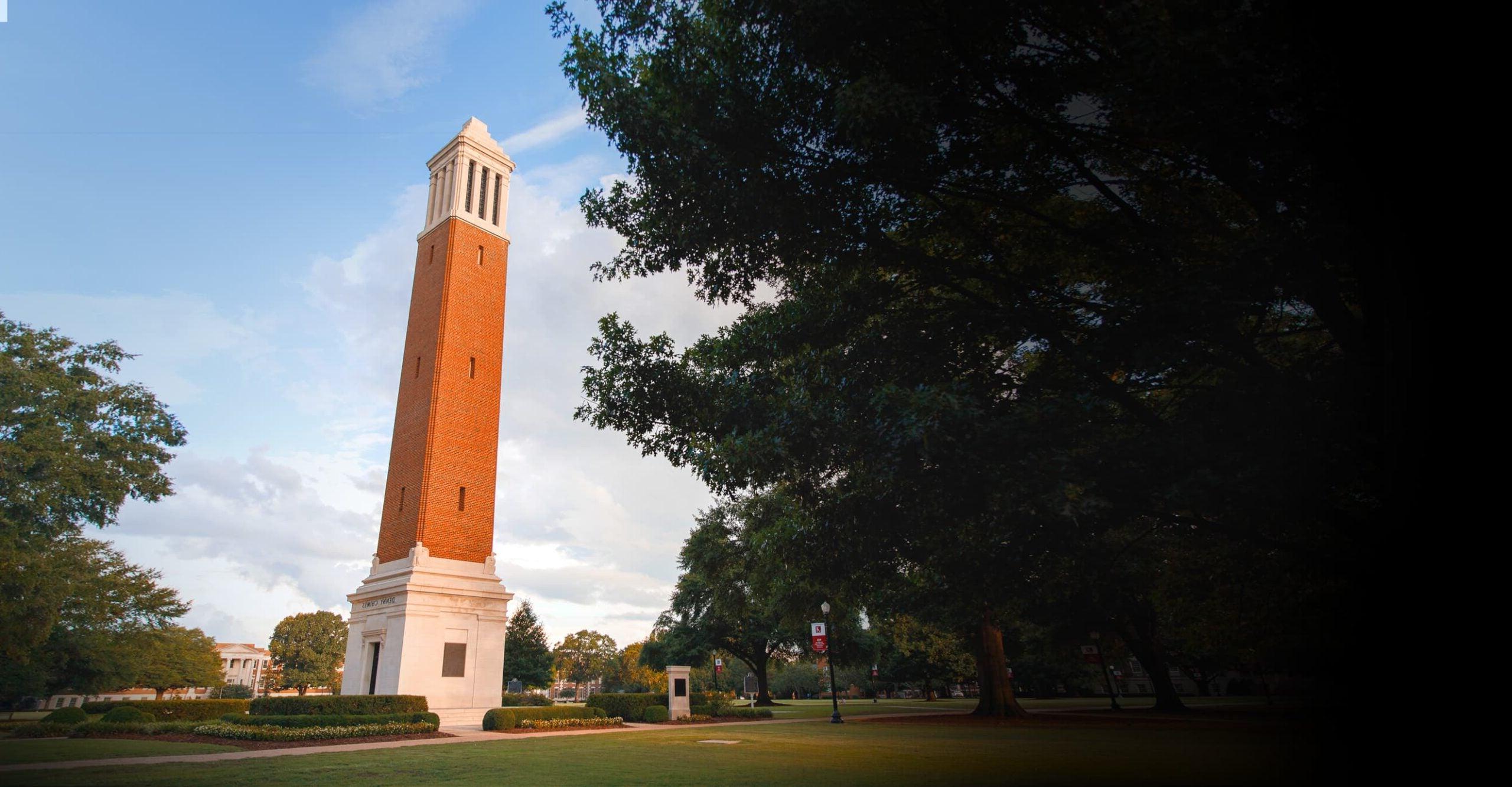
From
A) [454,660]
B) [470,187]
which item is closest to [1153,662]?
[454,660]

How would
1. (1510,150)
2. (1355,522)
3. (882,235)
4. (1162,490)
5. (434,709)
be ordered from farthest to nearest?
1. (434,709)
2. (882,235)
3. (1162,490)
4. (1355,522)
5. (1510,150)

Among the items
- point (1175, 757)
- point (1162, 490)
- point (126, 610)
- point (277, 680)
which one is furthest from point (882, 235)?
point (277, 680)

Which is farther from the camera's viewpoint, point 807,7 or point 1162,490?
point 1162,490

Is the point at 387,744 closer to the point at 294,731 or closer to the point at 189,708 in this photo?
the point at 294,731

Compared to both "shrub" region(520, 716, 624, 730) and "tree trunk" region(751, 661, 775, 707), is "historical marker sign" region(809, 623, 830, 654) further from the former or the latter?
"tree trunk" region(751, 661, 775, 707)

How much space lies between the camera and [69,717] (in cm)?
2569

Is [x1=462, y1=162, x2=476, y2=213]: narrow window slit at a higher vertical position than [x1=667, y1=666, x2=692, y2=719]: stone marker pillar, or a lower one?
higher

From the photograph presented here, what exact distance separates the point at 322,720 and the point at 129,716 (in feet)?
24.2

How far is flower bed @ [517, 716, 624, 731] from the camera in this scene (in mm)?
25219

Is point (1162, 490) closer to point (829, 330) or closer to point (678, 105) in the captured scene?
point (829, 330)

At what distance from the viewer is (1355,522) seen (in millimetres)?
6730

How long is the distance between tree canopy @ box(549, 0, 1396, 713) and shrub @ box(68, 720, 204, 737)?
61.3ft

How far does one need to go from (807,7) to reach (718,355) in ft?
14.2

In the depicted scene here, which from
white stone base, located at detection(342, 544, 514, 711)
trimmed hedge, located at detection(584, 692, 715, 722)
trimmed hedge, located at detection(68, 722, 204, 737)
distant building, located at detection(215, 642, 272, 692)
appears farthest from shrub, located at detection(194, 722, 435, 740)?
distant building, located at detection(215, 642, 272, 692)
